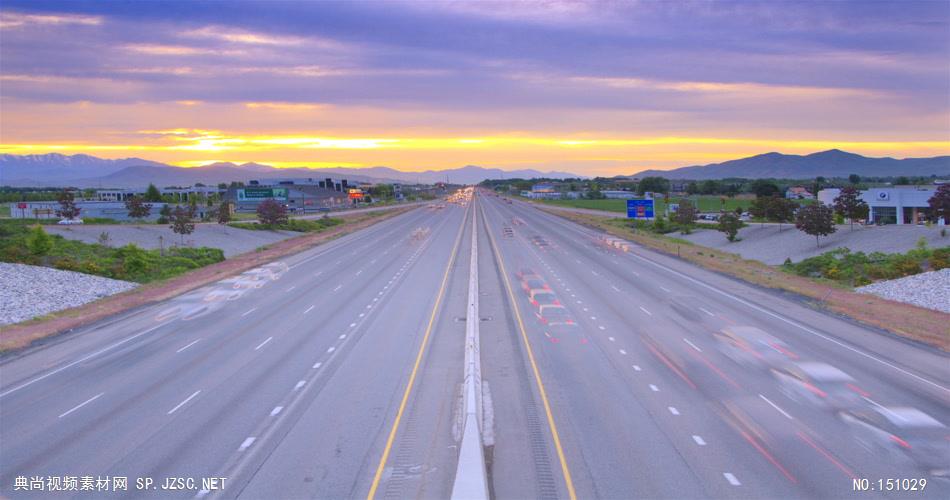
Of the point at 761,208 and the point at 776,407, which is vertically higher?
the point at 761,208

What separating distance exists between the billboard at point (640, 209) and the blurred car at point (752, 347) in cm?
5617

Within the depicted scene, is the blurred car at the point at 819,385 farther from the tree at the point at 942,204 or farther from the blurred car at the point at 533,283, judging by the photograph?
the tree at the point at 942,204

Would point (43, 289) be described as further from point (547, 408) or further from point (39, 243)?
point (547, 408)

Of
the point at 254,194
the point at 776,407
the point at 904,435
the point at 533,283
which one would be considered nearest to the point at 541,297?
the point at 533,283

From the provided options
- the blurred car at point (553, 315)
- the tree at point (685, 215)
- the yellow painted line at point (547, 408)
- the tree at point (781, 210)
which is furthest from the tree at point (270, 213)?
the blurred car at point (553, 315)

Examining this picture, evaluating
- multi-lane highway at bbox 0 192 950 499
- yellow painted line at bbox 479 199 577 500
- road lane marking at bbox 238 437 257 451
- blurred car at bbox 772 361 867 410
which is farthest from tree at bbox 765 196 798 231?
road lane marking at bbox 238 437 257 451

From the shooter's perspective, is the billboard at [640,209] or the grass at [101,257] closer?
the grass at [101,257]

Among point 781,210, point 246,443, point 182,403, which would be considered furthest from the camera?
point 781,210

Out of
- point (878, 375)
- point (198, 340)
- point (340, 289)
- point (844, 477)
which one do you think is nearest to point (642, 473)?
point (844, 477)

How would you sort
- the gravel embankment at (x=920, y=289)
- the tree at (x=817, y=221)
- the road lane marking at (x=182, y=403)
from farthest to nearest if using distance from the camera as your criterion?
the tree at (x=817, y=221) → the gravel embankment at (x=920, y=289) → the road lane marking at (x=182, y=403)

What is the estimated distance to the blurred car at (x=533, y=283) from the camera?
138 feet

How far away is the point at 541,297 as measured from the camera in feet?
125

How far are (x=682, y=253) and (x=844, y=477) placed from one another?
2108 inches

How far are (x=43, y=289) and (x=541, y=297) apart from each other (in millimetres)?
29481
